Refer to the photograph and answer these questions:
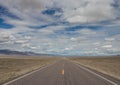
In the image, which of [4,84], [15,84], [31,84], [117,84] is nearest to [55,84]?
[31,84]

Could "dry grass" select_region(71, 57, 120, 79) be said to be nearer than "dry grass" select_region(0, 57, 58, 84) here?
No

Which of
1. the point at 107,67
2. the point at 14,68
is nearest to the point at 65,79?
the point at 14,68

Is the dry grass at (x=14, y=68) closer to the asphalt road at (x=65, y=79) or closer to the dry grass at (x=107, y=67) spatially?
the asphalt road at (x=65, y=79)

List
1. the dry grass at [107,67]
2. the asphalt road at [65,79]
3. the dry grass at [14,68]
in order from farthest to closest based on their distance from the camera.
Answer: the dry grass at [107,67] → the dry grass at [14,68] → the asphalt road at [65,79]

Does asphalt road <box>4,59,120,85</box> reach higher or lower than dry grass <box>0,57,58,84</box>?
lower

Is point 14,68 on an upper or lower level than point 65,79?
upper

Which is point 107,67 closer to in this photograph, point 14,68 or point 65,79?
point 14,68

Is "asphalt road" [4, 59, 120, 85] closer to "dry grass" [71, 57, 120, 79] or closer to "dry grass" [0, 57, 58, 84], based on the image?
"dry grass" [0, 57, 58, 84]

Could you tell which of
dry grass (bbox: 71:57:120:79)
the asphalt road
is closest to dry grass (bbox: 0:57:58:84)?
the asphalt road

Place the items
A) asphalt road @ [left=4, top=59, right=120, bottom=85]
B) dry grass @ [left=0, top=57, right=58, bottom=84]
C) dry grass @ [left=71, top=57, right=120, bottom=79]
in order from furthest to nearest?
dry grass @ [left=71, top=57, right=120, bottom=79] < dry grass @ [left=0, top=57, right=58, bottom=84] < asphalt road @ [left=4, top=59, right=120, bottom=85]

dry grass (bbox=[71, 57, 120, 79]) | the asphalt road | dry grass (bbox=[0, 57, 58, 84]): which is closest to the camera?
the asphalt road

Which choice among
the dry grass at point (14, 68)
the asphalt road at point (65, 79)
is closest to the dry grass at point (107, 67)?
the asphalt road at point (65, 79)

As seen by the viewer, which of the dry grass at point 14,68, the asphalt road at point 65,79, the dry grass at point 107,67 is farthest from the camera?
the dry grass at point 107,67

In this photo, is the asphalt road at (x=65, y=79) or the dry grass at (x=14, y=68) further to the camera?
the dry grass at (x=14, y=68)
